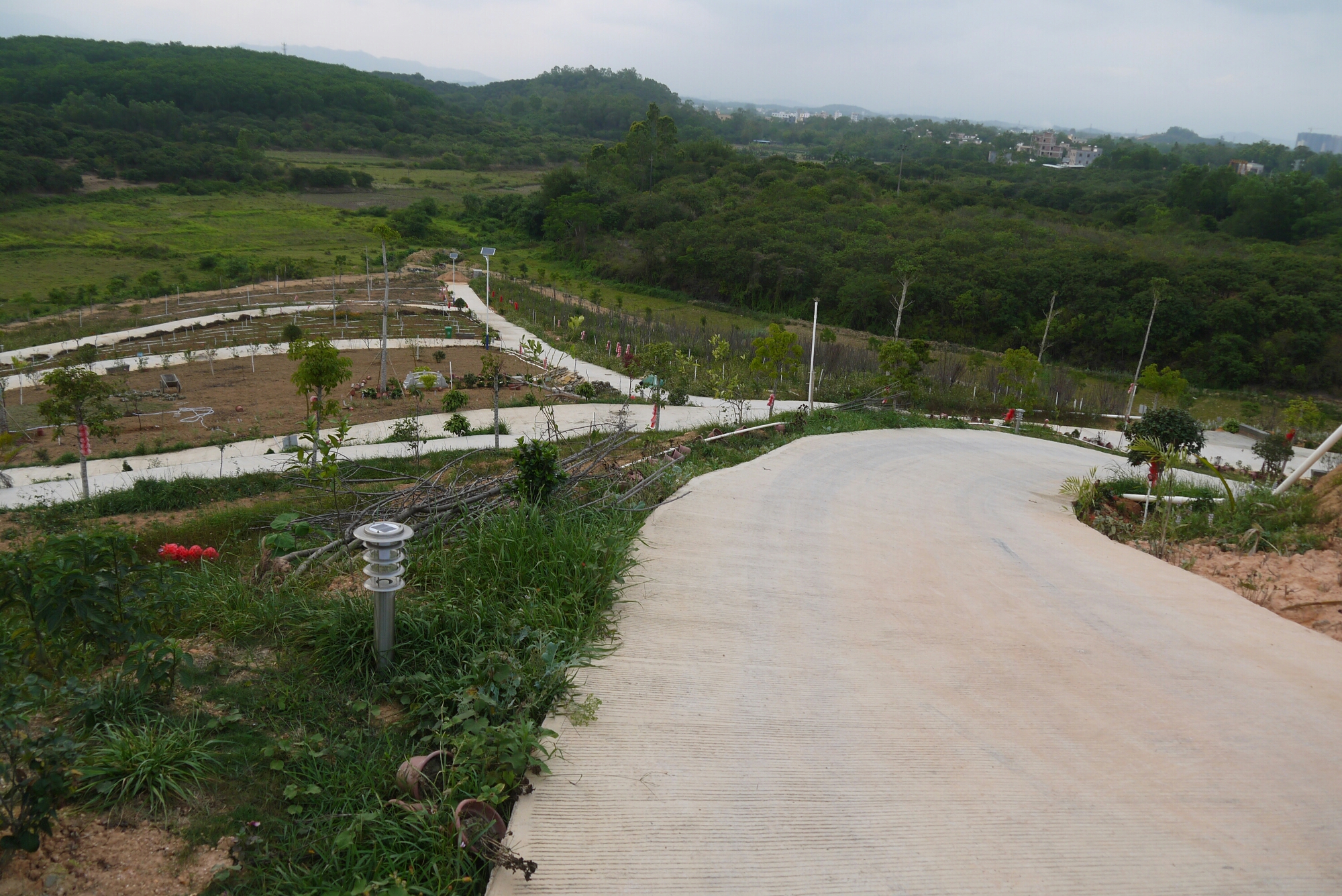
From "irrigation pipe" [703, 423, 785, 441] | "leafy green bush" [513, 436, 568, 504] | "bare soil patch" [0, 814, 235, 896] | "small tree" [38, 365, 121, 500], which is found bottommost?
"small tree" [38, 365, 121, 500]

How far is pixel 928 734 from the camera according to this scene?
4488 mm

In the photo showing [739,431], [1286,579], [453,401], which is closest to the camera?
[1286,579]

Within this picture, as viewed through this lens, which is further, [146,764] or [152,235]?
[152,235]

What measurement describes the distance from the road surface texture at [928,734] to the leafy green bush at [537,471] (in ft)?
3.01

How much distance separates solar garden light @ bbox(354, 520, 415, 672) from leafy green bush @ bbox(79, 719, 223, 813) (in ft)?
2.90

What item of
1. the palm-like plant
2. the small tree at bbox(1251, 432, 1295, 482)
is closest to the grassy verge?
the palm-like plant

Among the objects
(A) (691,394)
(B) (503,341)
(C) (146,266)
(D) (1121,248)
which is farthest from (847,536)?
(D) (1121,248)

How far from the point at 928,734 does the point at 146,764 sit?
374 centimetres

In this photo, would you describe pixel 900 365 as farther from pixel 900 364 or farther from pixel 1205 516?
pixel 1205 516

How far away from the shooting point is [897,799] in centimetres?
387

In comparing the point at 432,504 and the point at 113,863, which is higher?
the point at 432,504

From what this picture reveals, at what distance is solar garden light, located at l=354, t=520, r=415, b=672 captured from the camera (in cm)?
389

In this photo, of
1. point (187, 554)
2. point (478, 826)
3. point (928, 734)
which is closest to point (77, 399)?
point (187, 554)

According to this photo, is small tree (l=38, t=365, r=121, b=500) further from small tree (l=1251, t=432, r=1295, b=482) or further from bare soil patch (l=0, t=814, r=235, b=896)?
small tree (l=1251, t=432, r=1295, b=482)
